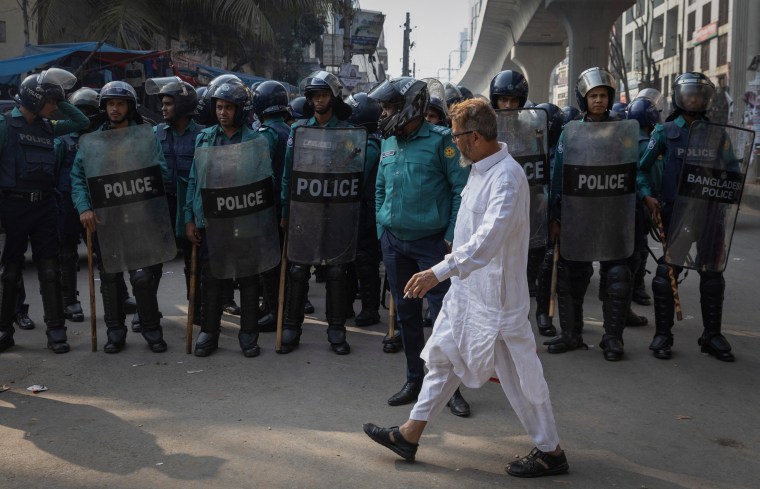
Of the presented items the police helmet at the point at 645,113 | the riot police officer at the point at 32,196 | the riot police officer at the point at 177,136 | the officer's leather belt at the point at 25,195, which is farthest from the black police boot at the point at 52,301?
the police helmet at the point at 645,113

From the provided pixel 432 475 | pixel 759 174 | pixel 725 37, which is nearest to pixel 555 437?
pixel 432 475

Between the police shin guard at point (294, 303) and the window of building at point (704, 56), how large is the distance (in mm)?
45393

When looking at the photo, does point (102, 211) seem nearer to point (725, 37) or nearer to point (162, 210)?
point (162, 210)

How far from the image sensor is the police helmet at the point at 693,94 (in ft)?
19.7

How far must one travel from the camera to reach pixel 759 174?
72.8 feet

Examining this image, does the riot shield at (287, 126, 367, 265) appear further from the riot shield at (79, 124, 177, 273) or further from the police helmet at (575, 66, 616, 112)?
the police helmet at (575, 66, 616, 112)

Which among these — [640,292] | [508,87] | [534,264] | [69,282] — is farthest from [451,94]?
[69,282]

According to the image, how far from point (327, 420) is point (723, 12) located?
4549 cm

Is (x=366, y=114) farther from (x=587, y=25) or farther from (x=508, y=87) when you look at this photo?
(x=587, y=25)

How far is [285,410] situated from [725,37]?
44.6m

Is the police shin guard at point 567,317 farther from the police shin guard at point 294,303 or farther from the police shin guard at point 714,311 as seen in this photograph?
the police shin guard at point 294,303

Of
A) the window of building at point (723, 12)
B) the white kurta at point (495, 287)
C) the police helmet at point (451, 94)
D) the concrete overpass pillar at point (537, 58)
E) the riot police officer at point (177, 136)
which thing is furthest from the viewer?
the window of building at point (723, 12)

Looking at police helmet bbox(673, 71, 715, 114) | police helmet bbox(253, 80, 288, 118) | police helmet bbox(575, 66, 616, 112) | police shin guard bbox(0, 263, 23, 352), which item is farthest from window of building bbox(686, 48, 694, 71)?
police shin guard bbox(0, 263, 23, 352)

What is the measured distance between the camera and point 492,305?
3783 millimetres
